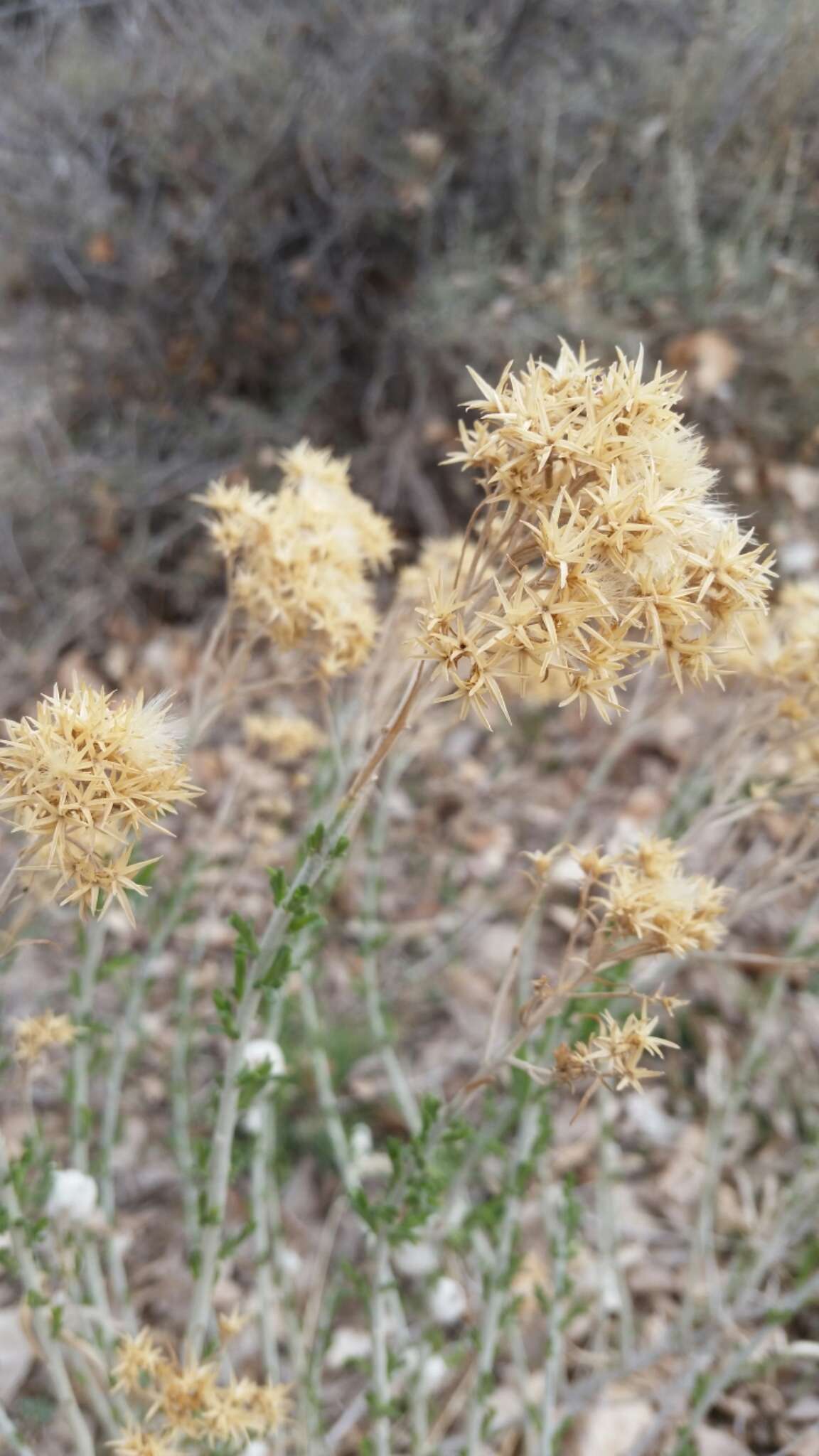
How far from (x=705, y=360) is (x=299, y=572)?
2837 mm

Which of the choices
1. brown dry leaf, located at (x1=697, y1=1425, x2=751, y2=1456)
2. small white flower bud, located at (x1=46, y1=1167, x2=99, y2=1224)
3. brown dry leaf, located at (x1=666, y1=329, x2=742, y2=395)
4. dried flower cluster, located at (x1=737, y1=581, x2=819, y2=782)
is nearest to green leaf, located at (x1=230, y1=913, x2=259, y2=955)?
small white flower bud, located at (x1=46, y1=1167, x2=99, y2=1224)

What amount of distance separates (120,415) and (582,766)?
279 cm

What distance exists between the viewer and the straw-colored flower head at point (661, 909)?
3.39ft

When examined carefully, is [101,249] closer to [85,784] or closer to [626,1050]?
[85,784]

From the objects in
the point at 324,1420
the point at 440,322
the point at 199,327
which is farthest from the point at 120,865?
the point at 199,327

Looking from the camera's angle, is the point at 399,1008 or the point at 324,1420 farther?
the point at 399,1008

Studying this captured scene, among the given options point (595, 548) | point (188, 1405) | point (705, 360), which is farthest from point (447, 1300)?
point (705, 360)

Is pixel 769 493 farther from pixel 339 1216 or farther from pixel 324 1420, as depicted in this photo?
pixel 324 1420

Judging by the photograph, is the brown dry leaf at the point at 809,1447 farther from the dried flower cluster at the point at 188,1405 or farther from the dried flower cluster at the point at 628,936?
the dried flower cluster at the point at 628,936

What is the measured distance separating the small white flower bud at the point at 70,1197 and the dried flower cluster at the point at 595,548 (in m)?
1.07

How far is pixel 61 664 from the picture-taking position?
4254mm

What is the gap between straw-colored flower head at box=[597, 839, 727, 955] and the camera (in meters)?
1.03

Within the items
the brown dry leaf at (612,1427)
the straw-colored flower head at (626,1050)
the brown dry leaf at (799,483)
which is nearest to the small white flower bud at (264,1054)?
A: the straw-colored flower head at (626,1050)

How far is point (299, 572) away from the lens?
1.25 meters
